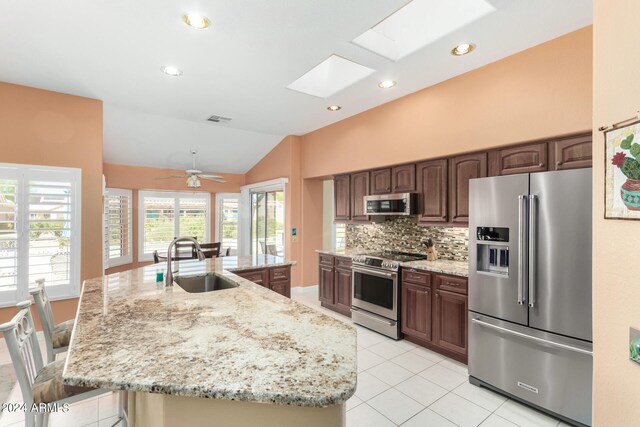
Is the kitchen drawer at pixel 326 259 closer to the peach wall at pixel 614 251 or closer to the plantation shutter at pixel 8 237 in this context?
the peach wall at pixel 614 251

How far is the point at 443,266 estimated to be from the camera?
326cm

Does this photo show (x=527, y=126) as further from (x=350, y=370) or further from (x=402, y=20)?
(x=350, y=370)

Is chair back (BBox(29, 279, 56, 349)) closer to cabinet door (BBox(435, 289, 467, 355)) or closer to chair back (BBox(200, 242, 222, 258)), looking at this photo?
chair back (BBox(200, 242, 222, 258))

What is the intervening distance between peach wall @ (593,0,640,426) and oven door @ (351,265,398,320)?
2.31 metres

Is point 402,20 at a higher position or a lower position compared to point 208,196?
higher

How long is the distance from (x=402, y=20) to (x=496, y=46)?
86cm

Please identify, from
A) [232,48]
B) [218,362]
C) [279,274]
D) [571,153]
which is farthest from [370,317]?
[232,48]

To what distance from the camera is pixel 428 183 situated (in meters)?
3.69

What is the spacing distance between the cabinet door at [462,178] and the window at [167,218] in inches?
210

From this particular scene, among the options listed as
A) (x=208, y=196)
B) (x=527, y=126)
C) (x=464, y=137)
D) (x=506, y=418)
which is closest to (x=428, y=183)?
(x=464, y=137)

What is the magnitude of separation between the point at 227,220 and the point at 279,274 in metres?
3.96

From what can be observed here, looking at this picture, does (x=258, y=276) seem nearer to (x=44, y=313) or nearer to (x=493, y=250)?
(x=44, y=313)

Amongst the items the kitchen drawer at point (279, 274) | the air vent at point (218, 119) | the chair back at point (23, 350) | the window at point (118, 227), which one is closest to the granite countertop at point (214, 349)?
the chair back at point (23, 350)

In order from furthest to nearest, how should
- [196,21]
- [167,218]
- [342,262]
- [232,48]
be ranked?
[167,218], [342,262], [232,48], [196,21]
